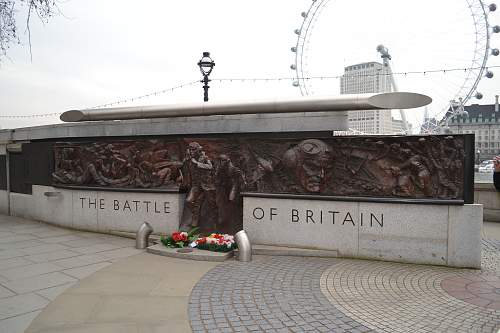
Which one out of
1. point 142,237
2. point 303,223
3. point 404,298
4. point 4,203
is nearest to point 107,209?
point 142,237

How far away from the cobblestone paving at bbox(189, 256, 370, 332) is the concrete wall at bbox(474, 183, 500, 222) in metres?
9.36

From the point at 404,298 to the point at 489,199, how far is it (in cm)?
1037

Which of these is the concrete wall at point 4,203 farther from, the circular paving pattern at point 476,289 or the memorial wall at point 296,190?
the circular paving pattern at point 476,289

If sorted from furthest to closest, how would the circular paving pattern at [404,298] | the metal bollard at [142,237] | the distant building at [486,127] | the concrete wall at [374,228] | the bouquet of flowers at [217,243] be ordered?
the distant building at [486,127]
the metal bollard at [142,237]
the bouquet of flowers at [217,243]
the concrete wall at [374,228]
the circular paving pattern at [404,298]

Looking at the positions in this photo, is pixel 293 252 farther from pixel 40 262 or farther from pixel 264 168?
pixel 40 262

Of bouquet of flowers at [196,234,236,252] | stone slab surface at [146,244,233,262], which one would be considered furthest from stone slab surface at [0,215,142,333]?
bouquet of flowers at [196,234,236,252]

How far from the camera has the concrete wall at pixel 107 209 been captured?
10.6m

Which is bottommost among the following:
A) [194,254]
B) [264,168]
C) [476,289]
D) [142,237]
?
[476,289]

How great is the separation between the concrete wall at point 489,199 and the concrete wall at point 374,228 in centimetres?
735

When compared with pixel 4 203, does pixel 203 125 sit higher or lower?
higher

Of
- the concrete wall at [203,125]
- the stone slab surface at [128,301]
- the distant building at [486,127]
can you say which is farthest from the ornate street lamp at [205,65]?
the distant building at [486,127]

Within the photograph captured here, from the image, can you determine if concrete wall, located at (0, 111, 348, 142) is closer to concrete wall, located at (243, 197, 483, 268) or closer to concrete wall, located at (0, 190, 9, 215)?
concrete wall, located at (243, 197, 483, 268)

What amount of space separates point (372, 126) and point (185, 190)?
11883mm

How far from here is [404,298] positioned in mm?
6207
